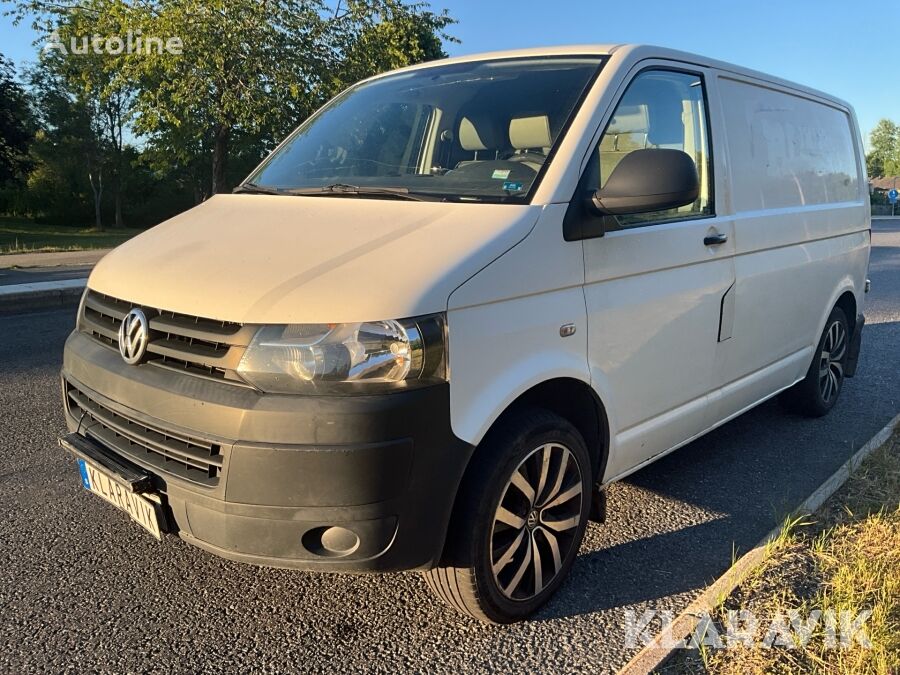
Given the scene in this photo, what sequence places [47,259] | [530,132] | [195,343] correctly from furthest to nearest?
[47,259], [530,132], [195,343]

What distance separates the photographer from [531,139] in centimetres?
274

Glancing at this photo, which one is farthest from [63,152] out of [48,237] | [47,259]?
[47,259]

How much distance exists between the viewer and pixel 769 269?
3664 millimetres

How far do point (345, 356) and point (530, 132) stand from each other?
1.32m

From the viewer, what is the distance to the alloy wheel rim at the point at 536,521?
7.79ft

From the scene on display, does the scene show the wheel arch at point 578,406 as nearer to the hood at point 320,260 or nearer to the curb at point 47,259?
the hood at point 320,260

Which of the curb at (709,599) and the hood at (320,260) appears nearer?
the hood at (320,260)

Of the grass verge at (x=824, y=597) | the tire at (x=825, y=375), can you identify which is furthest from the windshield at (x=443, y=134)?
the tire at (x=825, y=375)

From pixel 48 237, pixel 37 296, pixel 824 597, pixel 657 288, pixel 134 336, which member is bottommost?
pixel 824 597

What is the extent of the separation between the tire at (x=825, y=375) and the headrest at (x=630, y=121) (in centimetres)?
243

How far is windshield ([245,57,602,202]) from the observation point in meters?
2.67

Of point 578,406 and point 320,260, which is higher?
point 320,260

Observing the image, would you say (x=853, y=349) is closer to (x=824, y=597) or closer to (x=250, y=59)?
(x=824, y=597)

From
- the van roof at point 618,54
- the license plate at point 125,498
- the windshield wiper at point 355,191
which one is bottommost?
the license plate at point 125,498
